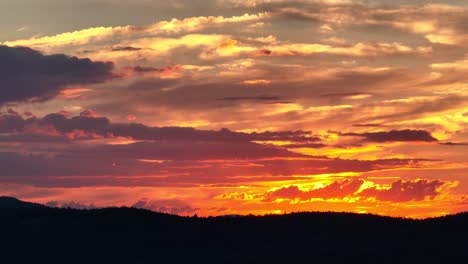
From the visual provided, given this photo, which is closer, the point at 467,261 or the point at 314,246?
the point at 467,261

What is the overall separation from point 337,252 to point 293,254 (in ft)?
35.4

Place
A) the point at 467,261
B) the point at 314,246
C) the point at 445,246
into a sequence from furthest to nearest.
A: the point at 314,246, the point at 445,246, the point at 467,261

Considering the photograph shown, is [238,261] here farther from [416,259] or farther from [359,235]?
[416,259]

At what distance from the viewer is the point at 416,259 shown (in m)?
175

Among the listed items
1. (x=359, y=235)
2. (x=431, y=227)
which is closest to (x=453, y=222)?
(x=431, y=227)

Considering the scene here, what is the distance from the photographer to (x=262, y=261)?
188 metres

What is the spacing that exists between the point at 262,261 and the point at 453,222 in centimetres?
4349

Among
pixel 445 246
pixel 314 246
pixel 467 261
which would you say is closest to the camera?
pixel 467 261

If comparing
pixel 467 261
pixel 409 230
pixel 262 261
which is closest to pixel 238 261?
pixel 262 261

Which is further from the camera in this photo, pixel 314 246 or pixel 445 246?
pixel 314 246

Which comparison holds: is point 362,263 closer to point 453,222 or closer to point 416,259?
point 416,259

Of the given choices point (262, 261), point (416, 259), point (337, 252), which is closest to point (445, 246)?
point (416, 259)

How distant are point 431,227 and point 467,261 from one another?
2856cm

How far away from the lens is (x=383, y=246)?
184 meters
